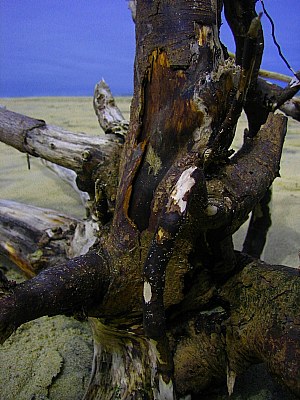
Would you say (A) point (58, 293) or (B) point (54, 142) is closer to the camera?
(A) point (58, 293)

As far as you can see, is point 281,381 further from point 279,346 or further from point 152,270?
point 152,270

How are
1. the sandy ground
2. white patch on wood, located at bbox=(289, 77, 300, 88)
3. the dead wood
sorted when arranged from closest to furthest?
1. the sandy ground
2. white patch on wood, located at bbox=(289, 77, 300, 88)
3. the dead wood

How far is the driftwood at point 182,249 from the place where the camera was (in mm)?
1289

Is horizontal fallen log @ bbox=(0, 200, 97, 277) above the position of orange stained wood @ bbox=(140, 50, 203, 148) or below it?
below

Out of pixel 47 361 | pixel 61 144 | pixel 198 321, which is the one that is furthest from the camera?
pixel 61 144

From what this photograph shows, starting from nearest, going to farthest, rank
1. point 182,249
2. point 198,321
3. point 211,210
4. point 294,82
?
point 211,210 < point 182,249 < point 198,321 < point 294,82

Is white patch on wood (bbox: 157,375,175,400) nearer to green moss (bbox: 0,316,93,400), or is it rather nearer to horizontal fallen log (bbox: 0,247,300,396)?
horizontal fallen log (bbox: 0,247,300,396)

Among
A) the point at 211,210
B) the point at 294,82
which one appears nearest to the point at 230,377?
the point at 211,210

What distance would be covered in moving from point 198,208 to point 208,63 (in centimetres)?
51

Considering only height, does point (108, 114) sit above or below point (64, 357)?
above

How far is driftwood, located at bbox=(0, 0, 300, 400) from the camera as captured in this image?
4.23 ft

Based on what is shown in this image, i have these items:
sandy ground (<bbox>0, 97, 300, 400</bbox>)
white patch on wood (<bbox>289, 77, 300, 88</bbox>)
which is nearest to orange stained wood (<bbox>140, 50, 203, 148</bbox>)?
white patch on wood (<bbox>289, 77, 300, 88</bbox>)

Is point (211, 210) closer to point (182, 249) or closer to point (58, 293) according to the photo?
point (182, 249)

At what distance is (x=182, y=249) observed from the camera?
134cm
